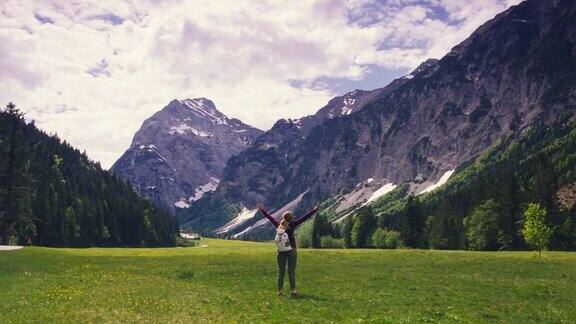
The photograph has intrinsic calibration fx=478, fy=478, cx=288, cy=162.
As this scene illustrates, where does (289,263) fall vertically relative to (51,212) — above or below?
below

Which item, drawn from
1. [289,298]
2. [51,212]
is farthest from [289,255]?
[51,212]

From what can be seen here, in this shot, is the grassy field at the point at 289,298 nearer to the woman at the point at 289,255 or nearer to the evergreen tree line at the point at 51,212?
the woman at the point at 289,255

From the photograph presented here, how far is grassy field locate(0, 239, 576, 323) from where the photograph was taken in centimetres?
2239

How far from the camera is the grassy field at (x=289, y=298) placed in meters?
22.4

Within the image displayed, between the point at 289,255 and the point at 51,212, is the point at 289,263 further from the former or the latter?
the point at 51,212

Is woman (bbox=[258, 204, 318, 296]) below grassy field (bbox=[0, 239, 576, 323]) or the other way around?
the other way around

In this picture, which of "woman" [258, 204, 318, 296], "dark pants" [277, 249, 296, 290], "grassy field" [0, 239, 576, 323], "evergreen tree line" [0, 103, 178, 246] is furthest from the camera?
"evergreen tree line" [0, 103, 178, 246]

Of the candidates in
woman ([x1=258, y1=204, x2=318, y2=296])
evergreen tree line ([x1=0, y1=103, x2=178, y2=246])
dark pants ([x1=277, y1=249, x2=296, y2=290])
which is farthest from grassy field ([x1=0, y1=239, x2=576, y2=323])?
evergreen tree line ([x1=0, y1=103, x2=178, y2=246])

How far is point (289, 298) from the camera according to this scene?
27.2 m

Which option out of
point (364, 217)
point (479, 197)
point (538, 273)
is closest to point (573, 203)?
point (479, 197)

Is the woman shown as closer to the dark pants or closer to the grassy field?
the dark pants

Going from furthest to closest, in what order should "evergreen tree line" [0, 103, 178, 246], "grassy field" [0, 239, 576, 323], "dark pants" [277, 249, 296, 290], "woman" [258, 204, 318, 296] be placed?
"evergreen tree line" [0, 103, 178, 246]
"dark pants" [277, 249, 296, 290]
"woman" [258, 204, 318, 296]
"grassy field" [0, 239, 576, 323]

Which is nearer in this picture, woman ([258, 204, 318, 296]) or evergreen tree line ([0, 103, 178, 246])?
woman ([258, 204, 318, 296])

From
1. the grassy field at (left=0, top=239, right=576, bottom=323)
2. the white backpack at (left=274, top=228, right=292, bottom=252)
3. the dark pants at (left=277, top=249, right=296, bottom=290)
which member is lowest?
the grassy field at (left=0, top=239, right=576, bottom=323)
